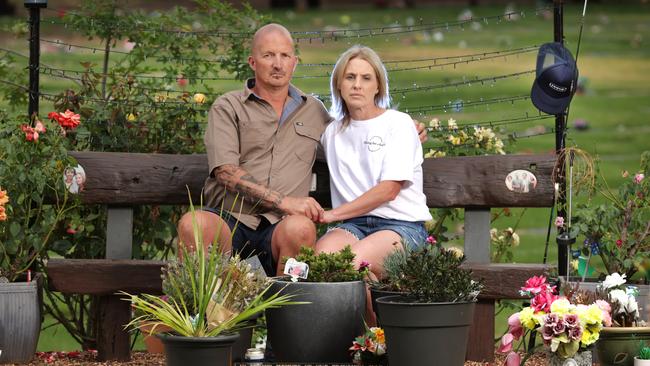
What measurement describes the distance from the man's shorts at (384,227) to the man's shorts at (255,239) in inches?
11.5

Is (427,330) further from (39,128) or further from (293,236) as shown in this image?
(39,128)

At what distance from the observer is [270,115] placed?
5379 millimetres

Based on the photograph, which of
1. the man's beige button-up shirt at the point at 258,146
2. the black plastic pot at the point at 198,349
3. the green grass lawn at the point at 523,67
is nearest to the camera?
the black plastic pot at the point at 198,349

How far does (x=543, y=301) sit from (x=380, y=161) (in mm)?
992

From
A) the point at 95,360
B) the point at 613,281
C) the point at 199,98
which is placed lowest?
the point at 95,360

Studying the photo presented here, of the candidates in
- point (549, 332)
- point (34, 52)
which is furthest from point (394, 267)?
point (34, 52)

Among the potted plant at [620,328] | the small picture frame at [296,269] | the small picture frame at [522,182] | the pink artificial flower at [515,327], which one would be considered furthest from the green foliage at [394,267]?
the small picture frame at [522,182]

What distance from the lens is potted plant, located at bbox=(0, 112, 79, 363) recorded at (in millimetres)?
5074

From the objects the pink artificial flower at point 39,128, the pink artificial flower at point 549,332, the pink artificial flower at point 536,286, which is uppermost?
the pink artificial flower at point 39,128

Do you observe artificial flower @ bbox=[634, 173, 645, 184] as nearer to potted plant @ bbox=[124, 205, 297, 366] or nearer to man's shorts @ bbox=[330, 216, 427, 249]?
man's shorts @ bbox=[330, 216, 427, 249]

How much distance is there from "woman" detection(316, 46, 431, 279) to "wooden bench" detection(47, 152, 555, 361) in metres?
0.24

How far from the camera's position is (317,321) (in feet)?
15.7

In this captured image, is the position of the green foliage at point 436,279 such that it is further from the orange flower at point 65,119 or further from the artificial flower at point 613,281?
the orange flower at point 65,119

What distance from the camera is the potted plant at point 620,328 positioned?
15.3 ft
